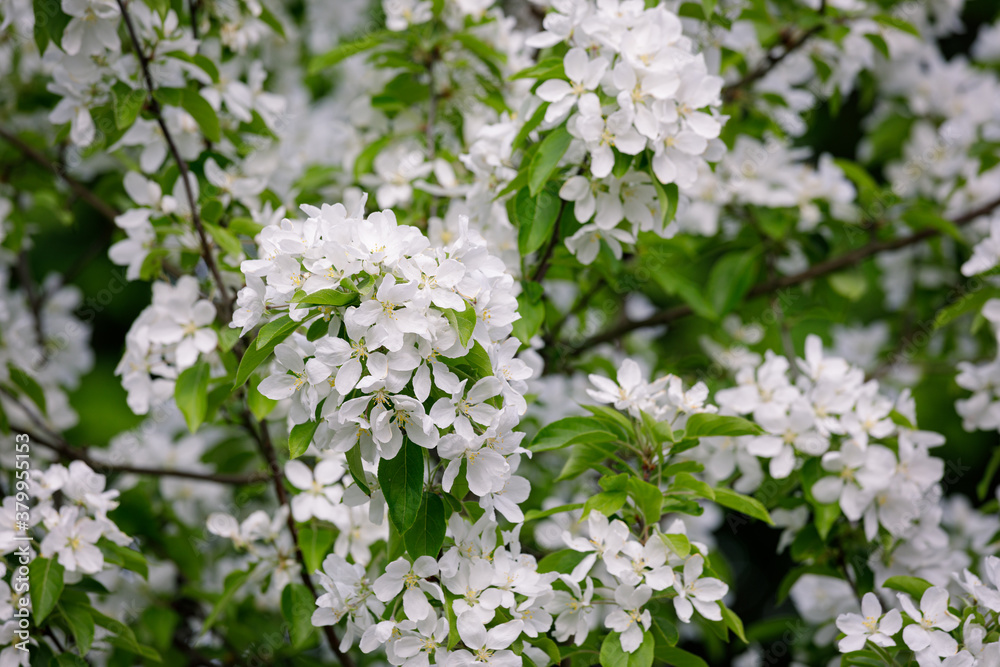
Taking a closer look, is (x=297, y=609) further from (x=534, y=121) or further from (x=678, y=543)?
(x=534, y=121)

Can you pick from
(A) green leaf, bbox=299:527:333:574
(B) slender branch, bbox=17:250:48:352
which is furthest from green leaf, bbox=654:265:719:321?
(B) slender branch, bbox=17:250:48:352

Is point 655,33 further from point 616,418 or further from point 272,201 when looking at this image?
point 272,201

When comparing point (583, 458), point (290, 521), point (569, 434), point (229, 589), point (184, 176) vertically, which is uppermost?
point (184, 176)

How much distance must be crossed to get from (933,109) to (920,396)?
4.57 feet

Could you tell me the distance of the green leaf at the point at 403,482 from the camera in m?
1.61

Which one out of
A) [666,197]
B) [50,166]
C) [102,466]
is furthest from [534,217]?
Result: [50,166]

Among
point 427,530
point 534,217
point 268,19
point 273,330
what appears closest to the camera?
point 273,330

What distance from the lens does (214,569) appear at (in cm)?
353

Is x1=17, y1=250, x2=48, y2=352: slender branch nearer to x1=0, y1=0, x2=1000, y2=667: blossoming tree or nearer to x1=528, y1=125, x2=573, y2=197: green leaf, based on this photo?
x1=0, y1=0, x2=1000, y2=667: blossoming tree

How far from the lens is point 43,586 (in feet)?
6.57

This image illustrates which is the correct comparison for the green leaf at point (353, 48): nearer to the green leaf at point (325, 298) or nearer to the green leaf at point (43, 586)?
the green leaf at point (325, 298)

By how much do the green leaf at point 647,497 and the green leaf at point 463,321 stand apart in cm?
55

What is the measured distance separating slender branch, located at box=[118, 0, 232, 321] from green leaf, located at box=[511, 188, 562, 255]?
2.75 feet

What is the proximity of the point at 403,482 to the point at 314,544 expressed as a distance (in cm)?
73
